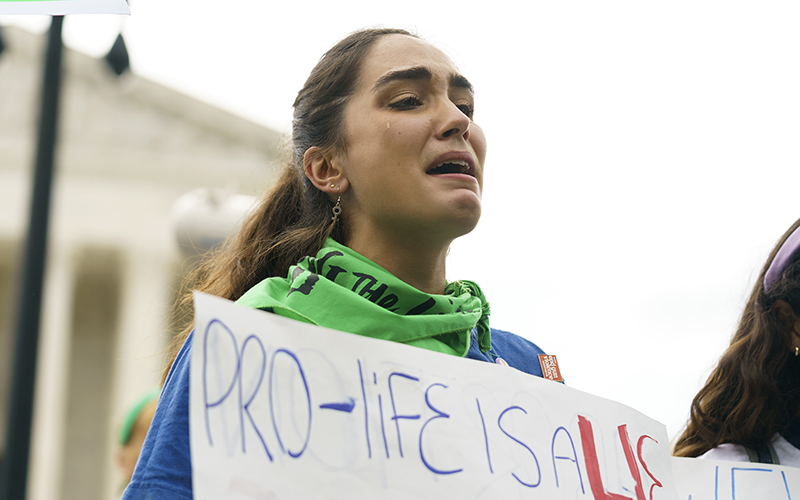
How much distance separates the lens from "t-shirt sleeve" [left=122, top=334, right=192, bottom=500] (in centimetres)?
108

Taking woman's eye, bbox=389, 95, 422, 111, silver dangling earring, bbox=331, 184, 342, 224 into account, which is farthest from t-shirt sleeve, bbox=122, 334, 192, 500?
woman's eye, bbox=389, 95, 422, 111

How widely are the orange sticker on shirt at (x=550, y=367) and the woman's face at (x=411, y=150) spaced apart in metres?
0.45

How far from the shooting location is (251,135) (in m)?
11.4

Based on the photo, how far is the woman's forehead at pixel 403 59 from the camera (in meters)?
1.72

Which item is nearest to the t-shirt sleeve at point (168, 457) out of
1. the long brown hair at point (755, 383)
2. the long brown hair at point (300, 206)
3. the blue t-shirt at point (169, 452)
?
the blue t-shirt at point (169, 452)

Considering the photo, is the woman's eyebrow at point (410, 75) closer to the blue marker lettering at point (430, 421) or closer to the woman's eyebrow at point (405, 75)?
the woman's eyebrow at point (405, 75)

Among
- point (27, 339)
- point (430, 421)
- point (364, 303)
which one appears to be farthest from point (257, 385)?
point (27, 339)

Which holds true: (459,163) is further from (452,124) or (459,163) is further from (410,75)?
(410,75)

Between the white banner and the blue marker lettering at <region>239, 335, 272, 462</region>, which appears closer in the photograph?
the blue marker lettering at <region>239, 335, 272, 462</region>

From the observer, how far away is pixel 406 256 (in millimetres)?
1686

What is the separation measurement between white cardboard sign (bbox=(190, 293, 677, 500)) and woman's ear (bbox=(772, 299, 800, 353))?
3.22 ft

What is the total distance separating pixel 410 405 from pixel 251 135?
1079cm

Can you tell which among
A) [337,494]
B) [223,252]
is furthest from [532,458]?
[223,252]

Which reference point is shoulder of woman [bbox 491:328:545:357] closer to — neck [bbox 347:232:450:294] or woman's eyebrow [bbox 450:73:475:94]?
neck [bbox 347:232:450:294]
